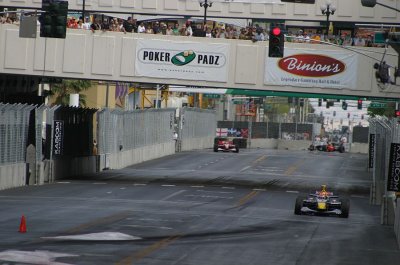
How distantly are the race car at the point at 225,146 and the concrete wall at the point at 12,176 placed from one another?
168ft

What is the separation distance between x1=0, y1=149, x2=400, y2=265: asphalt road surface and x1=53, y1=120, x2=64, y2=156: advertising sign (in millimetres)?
1784

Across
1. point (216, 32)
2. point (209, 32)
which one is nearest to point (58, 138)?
point (209, 32)

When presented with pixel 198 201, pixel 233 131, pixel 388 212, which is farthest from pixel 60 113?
pixel 233 131

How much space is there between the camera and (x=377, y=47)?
168 feet

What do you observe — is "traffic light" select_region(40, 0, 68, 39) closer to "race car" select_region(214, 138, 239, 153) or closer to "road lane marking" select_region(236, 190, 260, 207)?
"road lane marking" select_region(236, 190, 260, 207)

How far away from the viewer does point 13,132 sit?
46562 mm

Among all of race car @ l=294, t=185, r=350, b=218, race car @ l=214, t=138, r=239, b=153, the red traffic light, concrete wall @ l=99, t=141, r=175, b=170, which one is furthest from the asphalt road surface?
race car @ l=214, t=138, r=239, b=153

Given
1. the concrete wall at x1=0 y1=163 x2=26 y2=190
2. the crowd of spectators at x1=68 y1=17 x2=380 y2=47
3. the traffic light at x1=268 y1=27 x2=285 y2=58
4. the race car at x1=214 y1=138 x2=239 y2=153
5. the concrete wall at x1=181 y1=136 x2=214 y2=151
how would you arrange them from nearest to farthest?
the traffic light at x1=268 y1=27 x2=285 y2=58 < the concrete wall at x1=0 y1=163 x2=26 y2=190 < the crowd of spectators at x1=68 y1=17 x2=380 y2=47 < the race car at x1=214 y1=138 x2=239 y2=153 < the concrete wall at x1=181 y1=136 x2=214 y2=151

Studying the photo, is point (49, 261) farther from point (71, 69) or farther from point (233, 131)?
point (233, 131)

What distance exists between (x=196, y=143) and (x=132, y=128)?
34.9 meters

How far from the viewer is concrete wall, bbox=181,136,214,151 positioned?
324 ft

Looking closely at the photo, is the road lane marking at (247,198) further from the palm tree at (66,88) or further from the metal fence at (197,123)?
the metal fence at (197,123)

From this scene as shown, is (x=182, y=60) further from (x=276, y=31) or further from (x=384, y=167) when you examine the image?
(x=276, y=31)

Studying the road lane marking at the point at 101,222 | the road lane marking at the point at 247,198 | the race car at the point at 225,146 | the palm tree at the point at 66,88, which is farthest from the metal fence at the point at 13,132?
the race car at the point at 225,146
